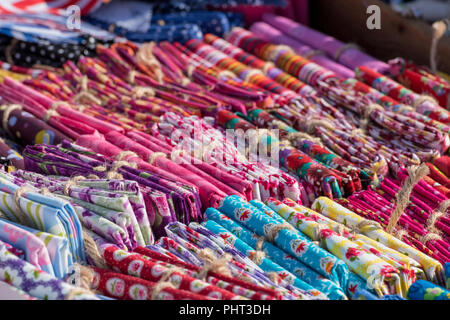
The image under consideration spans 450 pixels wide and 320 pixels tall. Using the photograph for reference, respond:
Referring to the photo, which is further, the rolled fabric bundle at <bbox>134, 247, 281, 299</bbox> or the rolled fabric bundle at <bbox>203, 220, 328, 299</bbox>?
the rolled fabric bundle at <bbox>203, 220, 328, 299</bbox>

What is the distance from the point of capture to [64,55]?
3.43 metres

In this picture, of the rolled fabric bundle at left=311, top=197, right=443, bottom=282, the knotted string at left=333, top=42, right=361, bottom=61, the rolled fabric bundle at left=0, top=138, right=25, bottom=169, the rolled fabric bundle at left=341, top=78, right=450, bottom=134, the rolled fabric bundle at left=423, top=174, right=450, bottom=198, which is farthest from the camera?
the knotted string at left=333, top=42, right=361, bottom=61

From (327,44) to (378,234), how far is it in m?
1.80

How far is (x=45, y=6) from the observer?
3.92 m

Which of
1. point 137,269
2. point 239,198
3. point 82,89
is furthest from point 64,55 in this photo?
point 137,269

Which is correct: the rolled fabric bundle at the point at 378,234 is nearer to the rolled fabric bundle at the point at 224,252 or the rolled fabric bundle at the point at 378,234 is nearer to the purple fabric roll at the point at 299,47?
the rolled fabric bundle at the point at 224,252

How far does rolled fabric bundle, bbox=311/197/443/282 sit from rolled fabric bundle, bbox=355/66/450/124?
85cm

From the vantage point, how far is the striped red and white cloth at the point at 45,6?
3820 mm

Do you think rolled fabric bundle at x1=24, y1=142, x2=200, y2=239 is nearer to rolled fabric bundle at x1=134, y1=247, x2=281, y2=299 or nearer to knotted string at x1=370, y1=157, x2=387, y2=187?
rolled fabric bundle at x1=134, y1=247, x2=281, y2=299

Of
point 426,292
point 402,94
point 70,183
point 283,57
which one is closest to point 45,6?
point 283,57

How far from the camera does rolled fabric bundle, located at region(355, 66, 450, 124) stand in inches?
107

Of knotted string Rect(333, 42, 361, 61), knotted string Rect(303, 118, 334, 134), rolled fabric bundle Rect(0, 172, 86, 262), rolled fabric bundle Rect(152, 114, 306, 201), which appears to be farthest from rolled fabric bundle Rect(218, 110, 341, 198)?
knotted string Rect(333, 42, 361, 61)

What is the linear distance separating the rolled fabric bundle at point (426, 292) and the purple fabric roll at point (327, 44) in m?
1.74

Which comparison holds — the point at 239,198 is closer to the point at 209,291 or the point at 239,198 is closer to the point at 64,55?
the point at 209,291
